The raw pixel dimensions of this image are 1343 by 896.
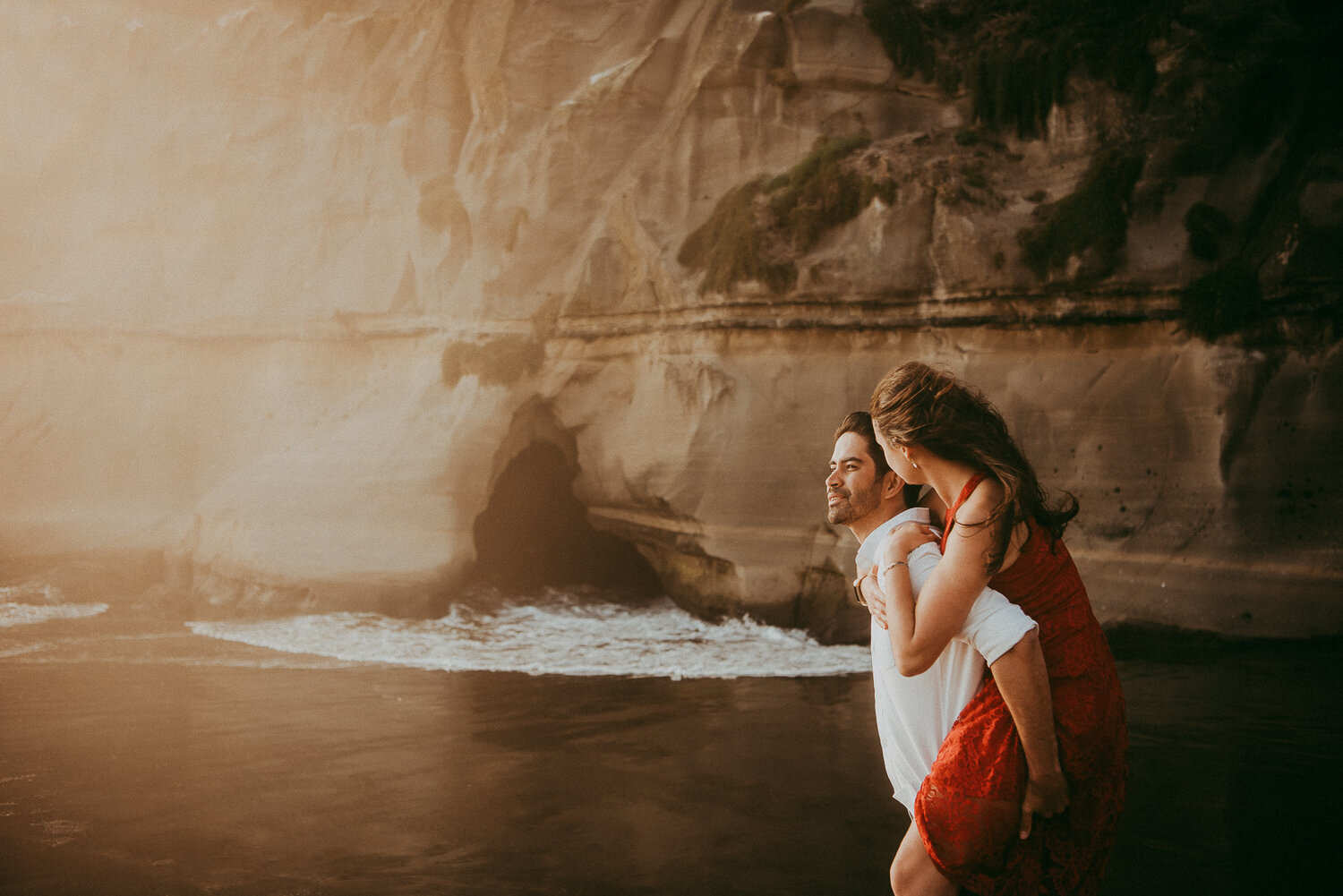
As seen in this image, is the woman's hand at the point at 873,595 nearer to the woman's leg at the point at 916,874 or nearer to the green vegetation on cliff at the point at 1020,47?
the woman's leg at the point at 916,874

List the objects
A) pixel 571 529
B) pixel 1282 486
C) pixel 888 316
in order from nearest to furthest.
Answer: pixel 1282 486 < pixel 888 316 < pixel 571 529

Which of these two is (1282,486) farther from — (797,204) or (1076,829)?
(1076,829)

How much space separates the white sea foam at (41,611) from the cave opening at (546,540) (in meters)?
4.75

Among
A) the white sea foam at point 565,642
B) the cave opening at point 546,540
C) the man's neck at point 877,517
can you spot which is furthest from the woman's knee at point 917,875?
the cave opening at point 546,540

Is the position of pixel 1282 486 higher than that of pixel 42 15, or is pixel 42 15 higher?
pixel 42 15

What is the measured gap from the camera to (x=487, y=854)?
4270 mm

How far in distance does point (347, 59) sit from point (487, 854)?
1372cm

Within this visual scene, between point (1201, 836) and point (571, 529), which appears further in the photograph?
point (571, 529)

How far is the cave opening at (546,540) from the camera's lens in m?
12.9

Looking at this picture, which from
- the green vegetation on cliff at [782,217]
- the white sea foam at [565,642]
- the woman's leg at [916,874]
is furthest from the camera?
the green vegetation on cliff at [782,217]

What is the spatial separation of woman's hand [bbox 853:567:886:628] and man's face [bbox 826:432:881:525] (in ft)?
0.67

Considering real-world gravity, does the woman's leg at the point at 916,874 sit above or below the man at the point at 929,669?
below

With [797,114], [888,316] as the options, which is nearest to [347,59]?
[797,114]

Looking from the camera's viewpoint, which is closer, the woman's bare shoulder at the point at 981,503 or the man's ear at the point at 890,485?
the woman's bare shoulder at the point at 981,503
